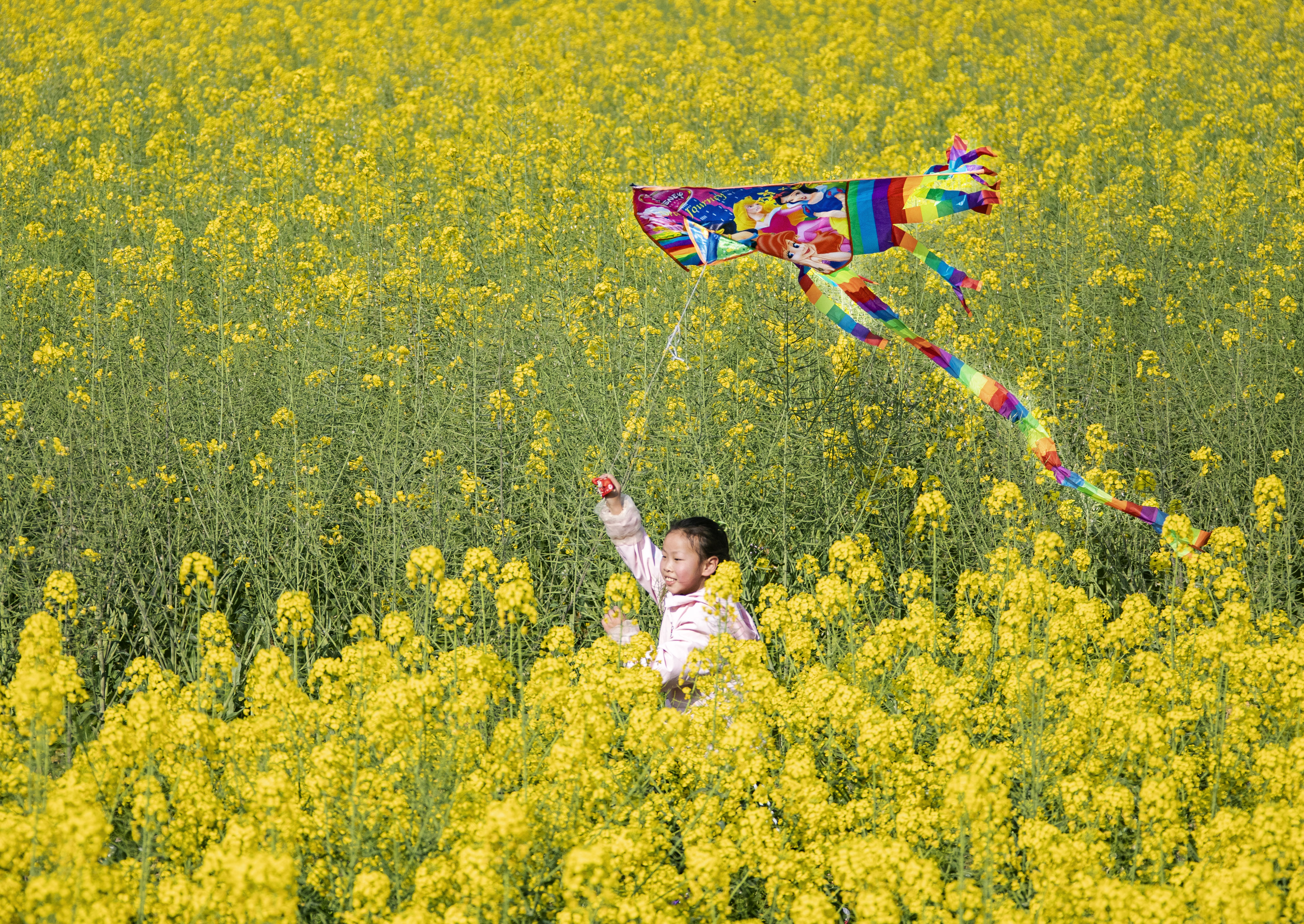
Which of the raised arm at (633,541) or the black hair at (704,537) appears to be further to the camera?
the raised arm at (633,541)

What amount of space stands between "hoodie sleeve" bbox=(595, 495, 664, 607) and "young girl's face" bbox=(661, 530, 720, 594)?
9.9 inches

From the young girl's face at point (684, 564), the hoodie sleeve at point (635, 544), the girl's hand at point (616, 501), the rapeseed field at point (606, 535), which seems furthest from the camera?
the hoodie sleeve at point (635, 544)

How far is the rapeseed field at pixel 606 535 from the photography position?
3.27 metres

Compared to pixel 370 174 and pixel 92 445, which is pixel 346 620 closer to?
pixel 92 445

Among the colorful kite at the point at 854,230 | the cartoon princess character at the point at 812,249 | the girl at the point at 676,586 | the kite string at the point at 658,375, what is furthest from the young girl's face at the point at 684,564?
the cartoon princess character at the point at 812,249

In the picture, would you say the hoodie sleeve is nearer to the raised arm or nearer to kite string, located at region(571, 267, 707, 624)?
the raised arm

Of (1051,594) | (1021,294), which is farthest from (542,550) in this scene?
(1021,294)

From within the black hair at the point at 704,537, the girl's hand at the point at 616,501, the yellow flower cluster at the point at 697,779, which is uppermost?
the girl's hand at the point at 616,501

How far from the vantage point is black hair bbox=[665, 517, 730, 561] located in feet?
14.7

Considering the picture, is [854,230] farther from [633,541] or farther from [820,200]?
[633,541]

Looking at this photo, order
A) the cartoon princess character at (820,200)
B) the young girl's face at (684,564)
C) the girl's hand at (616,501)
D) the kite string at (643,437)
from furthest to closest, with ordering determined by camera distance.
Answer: the kite string at (643,437)
the cartoon princess character at (820,200)
the girl's hand at (616,501)
the young girl's face at (684,564)

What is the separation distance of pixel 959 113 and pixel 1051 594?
9.59 meters

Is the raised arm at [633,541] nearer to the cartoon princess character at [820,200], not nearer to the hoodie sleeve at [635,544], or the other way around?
the hoodie sleeve at [635,544]

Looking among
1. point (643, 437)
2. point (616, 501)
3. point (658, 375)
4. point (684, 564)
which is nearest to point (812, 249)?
point (643, 437)
